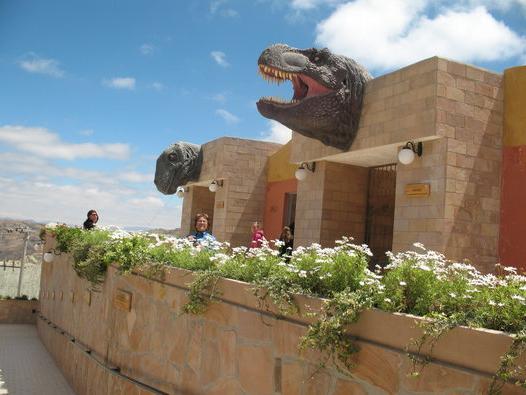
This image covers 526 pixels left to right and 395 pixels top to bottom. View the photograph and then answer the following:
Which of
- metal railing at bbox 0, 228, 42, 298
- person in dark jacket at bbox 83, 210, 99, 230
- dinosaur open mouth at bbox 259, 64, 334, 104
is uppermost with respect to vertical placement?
dinosaur open mouth at bbox 259, 64, 334, 104

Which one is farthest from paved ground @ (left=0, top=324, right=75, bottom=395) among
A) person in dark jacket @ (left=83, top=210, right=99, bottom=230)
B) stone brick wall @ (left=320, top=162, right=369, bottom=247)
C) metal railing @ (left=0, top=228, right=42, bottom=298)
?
stone brick wall @ (left=320, top=162, right=369, bottom=247)

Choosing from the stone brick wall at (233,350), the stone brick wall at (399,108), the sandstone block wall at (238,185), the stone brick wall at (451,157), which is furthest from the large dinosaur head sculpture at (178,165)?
the stone brick wall at (451,157)

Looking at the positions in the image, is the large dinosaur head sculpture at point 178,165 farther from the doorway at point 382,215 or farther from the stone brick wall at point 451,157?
the stone brick wall at point 451,157

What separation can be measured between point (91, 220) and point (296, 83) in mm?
4822

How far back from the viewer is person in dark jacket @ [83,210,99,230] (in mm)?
9641

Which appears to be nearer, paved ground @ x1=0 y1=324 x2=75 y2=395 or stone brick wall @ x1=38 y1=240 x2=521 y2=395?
stone brick wall @ x1=38 y1=240 x2=521 y2=395

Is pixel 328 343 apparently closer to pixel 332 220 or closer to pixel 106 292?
pixel 106 292

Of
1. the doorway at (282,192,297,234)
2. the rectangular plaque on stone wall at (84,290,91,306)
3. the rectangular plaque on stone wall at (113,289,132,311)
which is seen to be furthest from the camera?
the doorway at (282,192,297,234)

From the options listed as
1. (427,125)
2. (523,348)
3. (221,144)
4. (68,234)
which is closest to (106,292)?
(68,234)

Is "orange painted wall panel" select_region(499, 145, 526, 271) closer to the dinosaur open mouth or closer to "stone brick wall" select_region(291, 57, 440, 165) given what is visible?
"stone brick wall" select_region(291, 57, 440, 165)

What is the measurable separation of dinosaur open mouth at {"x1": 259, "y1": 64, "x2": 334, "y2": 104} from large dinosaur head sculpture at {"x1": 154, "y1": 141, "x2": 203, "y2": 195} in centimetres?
637

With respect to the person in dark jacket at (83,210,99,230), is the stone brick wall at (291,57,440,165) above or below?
above

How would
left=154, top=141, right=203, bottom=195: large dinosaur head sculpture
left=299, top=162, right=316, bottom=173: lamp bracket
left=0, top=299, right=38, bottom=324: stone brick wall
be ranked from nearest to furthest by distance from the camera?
left=299, top=162, right=316, bottom=173: lamp bracket
left=0, top=299, right=38, bottom=324: stone brick wall
left=154, top=141, right=203, bottom=195: large dinosaur head sculpture

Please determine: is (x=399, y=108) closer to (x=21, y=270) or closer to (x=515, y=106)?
(x=515, y=106)
